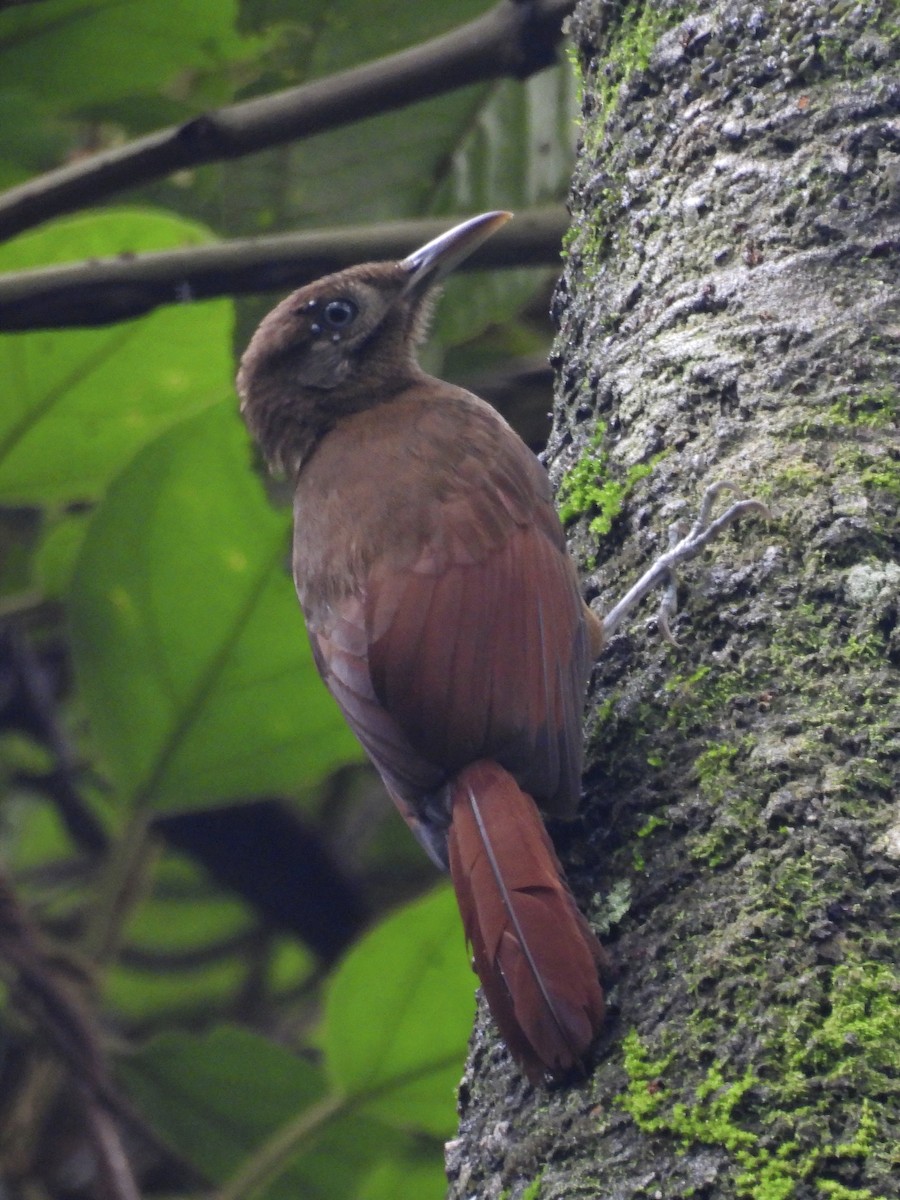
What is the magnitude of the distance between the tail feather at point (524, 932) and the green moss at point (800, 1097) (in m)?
0.12

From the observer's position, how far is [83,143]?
3.43 meters

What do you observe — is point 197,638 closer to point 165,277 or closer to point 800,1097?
point 165,277

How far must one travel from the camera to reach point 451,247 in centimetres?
276

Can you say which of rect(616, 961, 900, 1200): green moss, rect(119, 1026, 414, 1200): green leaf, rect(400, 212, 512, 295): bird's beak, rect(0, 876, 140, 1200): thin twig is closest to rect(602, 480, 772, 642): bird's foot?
rect(616, 961, 900, 1200): green moss

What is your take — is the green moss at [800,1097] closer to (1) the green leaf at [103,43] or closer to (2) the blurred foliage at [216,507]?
(2) the blurred foliage at [216,507]

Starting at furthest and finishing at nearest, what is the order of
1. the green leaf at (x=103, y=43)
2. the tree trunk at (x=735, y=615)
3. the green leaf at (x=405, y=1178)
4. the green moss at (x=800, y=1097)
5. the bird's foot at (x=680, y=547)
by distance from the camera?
the green leaf at (x=405, y=1178)
the green leaf at (x=103, y=43)
the bird's foot at (x=680, y=547)
the tree trunk at (x=735, y=615)
the green moss at (x=800, y=1097)

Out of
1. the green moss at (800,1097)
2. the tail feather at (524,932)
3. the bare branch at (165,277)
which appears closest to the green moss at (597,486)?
the tail feather at (524,932)

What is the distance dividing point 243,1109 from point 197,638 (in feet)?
3.42

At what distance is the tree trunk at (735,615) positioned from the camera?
1479 mm

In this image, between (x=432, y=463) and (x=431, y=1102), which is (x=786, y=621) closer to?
(x=432, y=463)

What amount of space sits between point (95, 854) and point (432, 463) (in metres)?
1.94

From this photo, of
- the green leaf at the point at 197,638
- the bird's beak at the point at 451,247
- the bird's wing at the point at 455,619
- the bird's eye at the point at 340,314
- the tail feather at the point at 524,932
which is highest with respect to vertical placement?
the bird's beak at the point at 451,247

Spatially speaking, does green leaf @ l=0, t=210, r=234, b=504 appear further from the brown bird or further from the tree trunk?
the tree trunk

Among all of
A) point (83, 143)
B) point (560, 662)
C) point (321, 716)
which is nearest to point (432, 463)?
point (560, 662)
